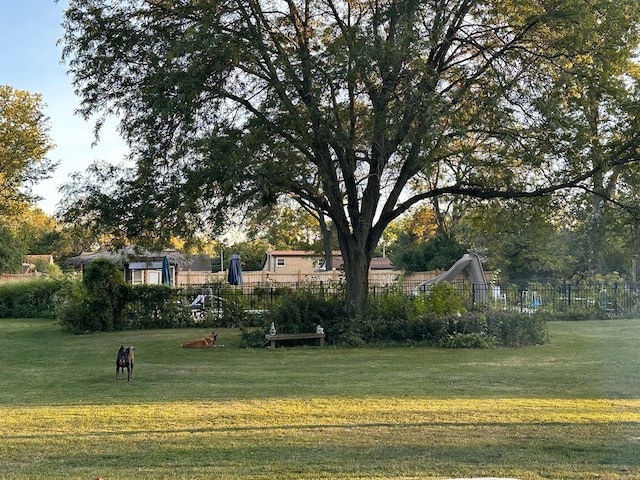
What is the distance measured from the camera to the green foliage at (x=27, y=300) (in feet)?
88.9

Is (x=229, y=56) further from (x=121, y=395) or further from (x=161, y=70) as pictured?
(x=121, y=395)

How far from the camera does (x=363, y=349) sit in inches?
562

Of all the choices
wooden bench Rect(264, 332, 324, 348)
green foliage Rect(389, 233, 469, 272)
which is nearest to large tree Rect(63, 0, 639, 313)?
wooden bench Rect(264, 332, 324, 348)

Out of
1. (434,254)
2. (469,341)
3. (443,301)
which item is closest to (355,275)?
(443,301)

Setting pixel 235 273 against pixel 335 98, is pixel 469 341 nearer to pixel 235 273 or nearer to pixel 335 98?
pixel 335 98

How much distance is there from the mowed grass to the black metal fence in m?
8.53

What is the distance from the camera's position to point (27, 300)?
27281mm

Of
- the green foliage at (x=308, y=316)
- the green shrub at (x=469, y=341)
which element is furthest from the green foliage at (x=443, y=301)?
the green foliage at (x=308, y=316)

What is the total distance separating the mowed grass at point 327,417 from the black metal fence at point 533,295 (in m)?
8.53

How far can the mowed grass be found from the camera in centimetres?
503

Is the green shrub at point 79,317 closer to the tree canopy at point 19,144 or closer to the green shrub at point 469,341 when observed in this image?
the green shrub at point 469,341

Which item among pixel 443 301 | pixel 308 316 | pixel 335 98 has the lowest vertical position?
pixel 308 316

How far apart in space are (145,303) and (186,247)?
5.43m

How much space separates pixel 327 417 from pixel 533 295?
59.5 ft
